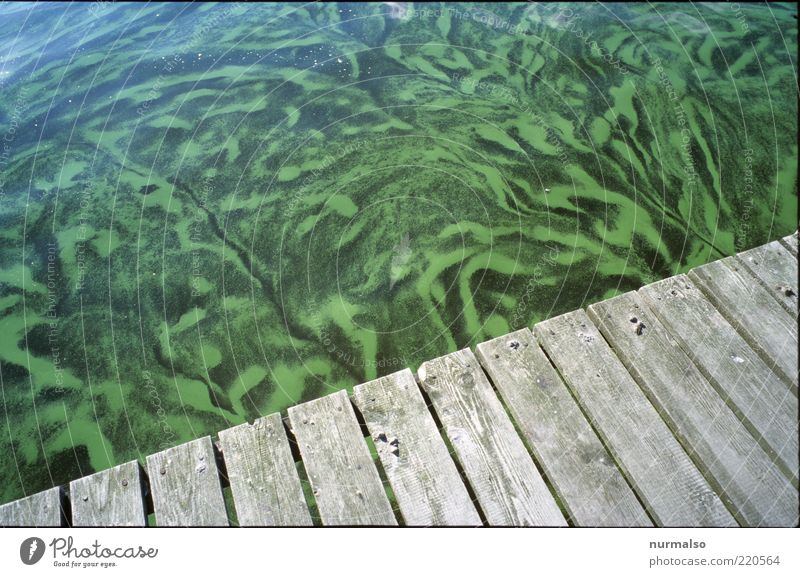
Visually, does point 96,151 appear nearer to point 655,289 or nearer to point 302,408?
point 302,408

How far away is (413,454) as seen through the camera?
1938 mm

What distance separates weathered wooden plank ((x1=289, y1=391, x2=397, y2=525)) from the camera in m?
1.85

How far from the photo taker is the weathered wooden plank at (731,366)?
77.4 inches

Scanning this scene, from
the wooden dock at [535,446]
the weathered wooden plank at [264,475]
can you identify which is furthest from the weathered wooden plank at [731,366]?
the weathered wooden plank at [264,475]

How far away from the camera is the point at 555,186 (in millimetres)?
3113

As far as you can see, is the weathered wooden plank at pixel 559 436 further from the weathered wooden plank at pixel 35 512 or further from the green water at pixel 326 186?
the weathered wooden plank at pixel 35 512

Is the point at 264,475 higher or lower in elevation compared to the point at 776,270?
higher

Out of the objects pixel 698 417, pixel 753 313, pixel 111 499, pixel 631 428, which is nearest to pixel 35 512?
pixel 111 499

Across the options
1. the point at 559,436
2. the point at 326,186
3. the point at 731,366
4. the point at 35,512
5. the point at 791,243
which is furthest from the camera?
the point at 326,186

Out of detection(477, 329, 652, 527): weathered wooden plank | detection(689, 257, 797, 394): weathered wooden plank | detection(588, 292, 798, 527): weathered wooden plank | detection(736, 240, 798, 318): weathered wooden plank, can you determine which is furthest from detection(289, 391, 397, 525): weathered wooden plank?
detection(736, 240, 798, 318): weathered wooden plank

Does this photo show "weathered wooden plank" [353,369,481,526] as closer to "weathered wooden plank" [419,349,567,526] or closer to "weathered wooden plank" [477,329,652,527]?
"weathered wooden plank" [419,349,567,526]

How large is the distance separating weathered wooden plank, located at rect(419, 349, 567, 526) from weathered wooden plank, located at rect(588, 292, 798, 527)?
17.5 inches

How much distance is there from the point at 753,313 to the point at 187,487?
183 cm

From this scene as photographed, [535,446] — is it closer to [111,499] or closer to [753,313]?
[753,313]
